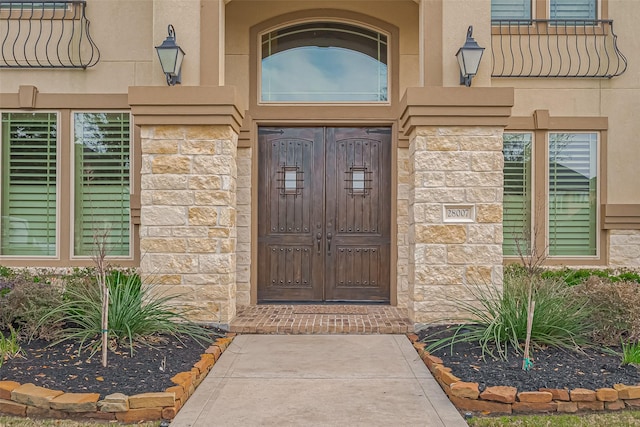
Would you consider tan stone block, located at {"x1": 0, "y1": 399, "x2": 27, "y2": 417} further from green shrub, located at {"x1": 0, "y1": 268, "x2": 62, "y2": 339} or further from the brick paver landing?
the brick paver landing

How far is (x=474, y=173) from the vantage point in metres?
6.66

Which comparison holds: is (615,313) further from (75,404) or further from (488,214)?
(75,404)

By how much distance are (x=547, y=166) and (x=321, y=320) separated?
4215 mm

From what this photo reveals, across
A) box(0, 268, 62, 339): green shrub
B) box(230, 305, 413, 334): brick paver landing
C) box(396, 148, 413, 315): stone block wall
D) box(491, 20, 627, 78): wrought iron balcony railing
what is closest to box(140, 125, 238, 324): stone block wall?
box(230, 305, 413, 334): brick paver landing

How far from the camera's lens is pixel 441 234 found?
21.8ft

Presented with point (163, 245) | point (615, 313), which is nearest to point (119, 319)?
point (163, 245)

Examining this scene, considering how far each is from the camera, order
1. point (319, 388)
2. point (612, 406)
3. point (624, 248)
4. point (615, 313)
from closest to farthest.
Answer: point (612, 406)
point (319, 388)
point (615, 313)
point (624, 248)

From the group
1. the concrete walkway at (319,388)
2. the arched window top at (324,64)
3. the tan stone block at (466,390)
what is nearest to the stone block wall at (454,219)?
the concrete walkway at (319,388)

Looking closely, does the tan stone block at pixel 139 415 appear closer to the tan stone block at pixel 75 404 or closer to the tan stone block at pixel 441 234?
the tan stone block at pixel 75 404

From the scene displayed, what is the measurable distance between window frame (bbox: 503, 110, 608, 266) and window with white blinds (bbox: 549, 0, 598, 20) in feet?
5.07

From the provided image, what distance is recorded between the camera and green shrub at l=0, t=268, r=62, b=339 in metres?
5.72

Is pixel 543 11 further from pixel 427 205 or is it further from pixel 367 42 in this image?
pixel 427 205

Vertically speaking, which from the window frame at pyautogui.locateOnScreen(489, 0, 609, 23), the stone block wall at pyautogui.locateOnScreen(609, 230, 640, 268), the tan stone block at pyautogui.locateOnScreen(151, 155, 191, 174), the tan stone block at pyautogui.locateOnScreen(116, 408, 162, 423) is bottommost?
the tan stone block at pyautogui.locateOnScreen(116, 408, 162, 423)

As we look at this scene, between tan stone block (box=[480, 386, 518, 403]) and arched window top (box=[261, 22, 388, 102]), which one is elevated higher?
arched window top (box=[261, 22, 388, 102])
